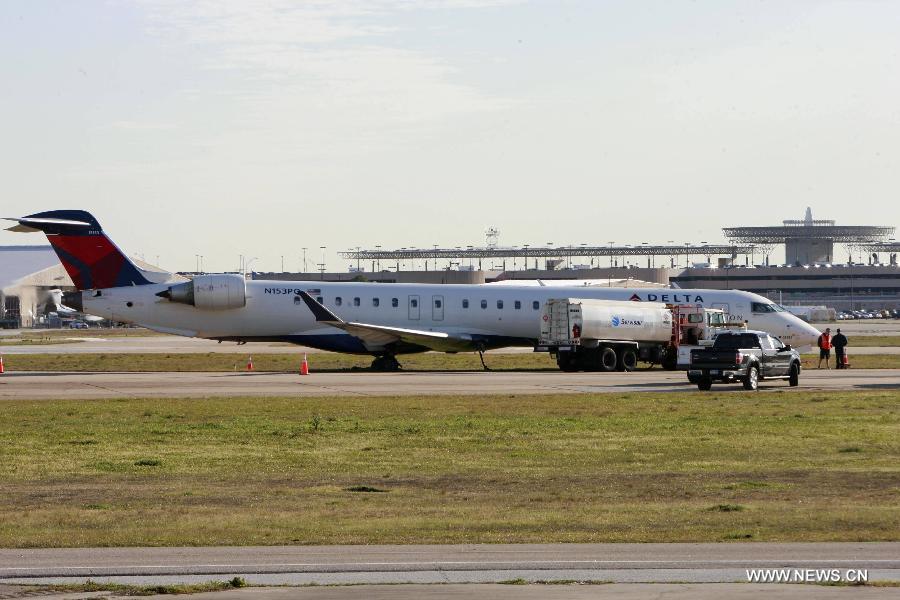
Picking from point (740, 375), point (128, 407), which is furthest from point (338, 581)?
point (740, 375)

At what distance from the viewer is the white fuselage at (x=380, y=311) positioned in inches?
1984

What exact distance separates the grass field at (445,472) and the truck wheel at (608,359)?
15.8 m

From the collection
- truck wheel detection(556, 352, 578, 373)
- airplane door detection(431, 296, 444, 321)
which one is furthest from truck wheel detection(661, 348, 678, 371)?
airplane door detection(431, 296, 444, 321)

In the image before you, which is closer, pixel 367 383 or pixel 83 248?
pixel 367 383

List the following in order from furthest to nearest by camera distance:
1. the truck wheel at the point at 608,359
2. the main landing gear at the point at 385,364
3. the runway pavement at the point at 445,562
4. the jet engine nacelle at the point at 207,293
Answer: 1. the main landing gear at the point at 385,364
2. the jet engine nacelle at the point at 207,293
3. the truck wheel at the point at 608,359
4. the runway pavement at the point at 445,562

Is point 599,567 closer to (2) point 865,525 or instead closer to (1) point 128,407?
(2) point 865,525

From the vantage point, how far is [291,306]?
50.9 metres

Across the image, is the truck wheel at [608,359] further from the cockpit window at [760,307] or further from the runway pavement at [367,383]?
the cockpit window at [760,307]

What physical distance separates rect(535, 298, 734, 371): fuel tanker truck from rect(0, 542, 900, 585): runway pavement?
3431cm

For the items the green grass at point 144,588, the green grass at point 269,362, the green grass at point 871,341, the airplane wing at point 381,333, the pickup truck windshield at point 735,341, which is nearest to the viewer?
the green grass at point 144,588

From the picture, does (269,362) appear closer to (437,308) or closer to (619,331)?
(437,308)

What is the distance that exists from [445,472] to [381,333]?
94.9ft

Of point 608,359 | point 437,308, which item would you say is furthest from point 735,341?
point 437,308
